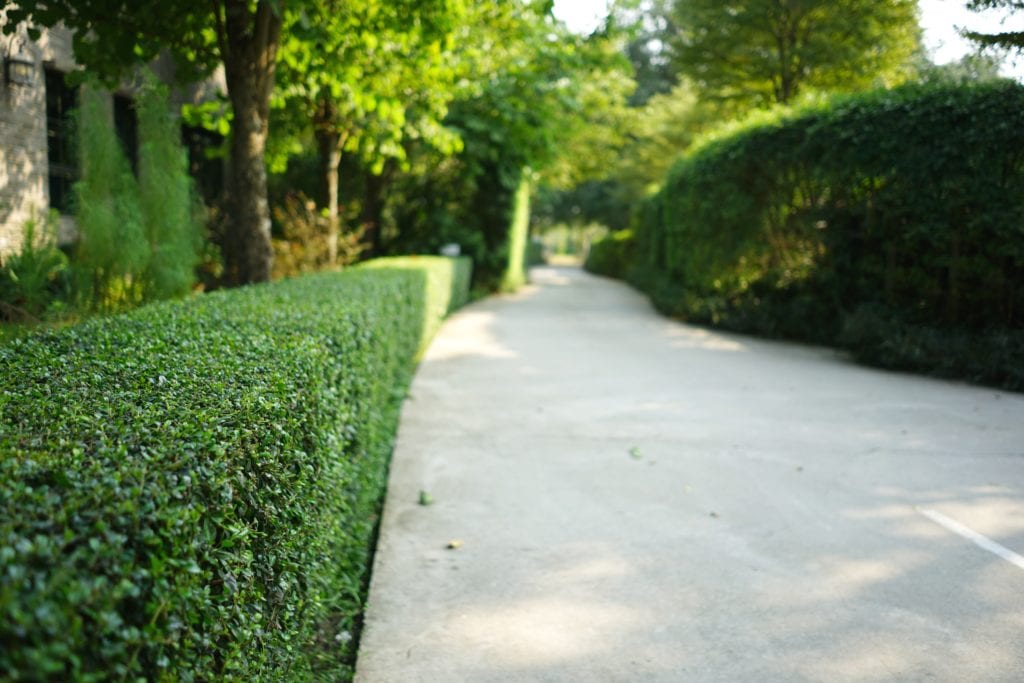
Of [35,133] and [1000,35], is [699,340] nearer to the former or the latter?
[1000,35]

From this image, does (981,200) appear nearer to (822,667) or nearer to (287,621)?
(822,667)

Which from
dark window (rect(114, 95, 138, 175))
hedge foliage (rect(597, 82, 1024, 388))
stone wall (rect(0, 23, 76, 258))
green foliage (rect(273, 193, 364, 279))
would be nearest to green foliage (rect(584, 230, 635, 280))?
hedge foliage (rect(597, 82, 1024, 388))

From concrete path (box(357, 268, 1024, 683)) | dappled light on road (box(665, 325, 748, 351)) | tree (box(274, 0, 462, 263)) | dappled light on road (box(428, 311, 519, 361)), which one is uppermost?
tree (box(274, 0, 462, 263))

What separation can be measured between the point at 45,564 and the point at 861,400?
7.73m

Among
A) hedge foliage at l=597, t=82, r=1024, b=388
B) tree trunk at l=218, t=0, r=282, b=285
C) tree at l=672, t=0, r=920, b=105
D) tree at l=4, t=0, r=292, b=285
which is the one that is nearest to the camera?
tree at l=4, t=0, r=292, b=285

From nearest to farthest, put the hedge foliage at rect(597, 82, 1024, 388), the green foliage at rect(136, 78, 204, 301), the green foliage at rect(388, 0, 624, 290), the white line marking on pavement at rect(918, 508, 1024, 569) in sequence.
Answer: the white line marking on pavement at rect(918, 508, 1024, 569)
the green foliage at rect(136, 78, 204, 301)
the hedge foliage at rect(597, 82, 1024, 388)
the green foliage at rect(388, 0, 624, 290)

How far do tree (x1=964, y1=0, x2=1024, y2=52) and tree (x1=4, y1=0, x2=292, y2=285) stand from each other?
6.51m

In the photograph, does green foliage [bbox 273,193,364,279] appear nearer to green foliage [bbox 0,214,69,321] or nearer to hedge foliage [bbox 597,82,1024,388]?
green foliage [bbox 0,214,69,321]

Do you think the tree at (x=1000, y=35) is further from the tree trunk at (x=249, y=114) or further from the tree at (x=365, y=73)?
the tree trunk at (x=249, y=114)

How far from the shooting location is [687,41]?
18.4 m

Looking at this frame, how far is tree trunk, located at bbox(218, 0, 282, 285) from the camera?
21.9ft

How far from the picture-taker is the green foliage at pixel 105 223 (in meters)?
5.71

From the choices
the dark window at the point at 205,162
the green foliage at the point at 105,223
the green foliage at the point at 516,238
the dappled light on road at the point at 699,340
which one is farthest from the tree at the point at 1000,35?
the green foliage at the point at 516,238

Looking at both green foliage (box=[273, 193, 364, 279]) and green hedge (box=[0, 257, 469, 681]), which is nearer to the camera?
green hedge (box=[0, 257, 469, 681])
